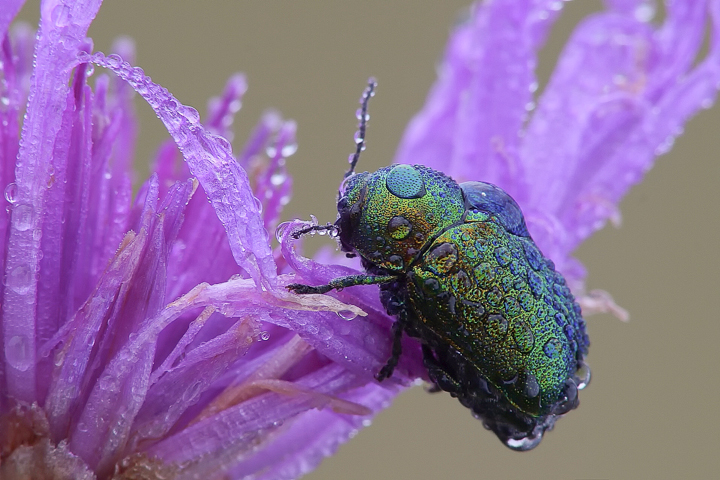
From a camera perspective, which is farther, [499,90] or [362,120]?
[499,90]

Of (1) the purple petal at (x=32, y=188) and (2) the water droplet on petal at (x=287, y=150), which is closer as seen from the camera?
(1) the purple petal at (x=32, y=188)

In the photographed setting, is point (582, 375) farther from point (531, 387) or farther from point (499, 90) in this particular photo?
point (499, 90)

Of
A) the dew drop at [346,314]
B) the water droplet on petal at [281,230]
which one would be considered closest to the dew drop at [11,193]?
the water droplet on petal at [281,230]

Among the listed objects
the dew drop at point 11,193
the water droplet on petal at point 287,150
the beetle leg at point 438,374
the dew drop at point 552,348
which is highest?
the dew drop at point 11,193

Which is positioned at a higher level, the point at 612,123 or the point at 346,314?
the point at 612,123

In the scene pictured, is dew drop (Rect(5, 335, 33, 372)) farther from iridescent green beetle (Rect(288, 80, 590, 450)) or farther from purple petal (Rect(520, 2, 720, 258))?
purple petal (Rect(520, 2, 720, 258))

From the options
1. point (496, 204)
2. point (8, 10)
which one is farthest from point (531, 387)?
point (8, 10)

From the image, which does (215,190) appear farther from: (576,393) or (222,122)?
(222,122)

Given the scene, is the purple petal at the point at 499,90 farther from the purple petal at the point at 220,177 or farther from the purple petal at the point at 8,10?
the purple petal at the point at 8,10
